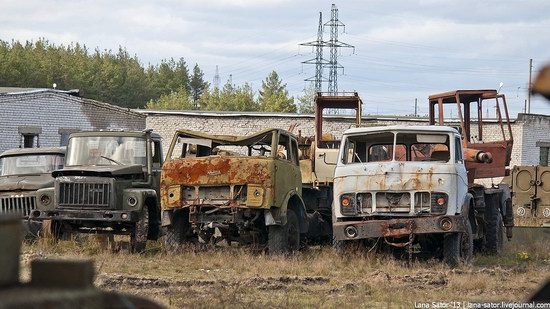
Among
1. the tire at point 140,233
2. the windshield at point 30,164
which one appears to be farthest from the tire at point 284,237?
the windshield at point 30,164

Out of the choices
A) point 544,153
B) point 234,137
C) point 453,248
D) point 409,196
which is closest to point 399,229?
point 409,196

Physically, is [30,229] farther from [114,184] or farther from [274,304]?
[274,304]

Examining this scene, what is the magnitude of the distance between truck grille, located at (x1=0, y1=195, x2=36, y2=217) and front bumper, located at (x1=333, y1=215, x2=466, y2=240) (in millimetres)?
6269

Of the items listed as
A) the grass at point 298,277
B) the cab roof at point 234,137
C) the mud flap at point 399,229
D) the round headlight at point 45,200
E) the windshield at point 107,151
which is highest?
the cab roof at point 234,137

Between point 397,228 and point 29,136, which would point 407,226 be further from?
point 29,136

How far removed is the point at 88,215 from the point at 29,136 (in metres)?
22.1

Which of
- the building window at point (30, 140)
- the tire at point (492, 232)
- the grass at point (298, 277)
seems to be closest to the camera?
the grass at point (298, 277)

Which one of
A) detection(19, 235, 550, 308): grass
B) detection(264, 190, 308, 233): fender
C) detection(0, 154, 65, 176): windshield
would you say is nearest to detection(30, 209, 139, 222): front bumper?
detection(19, 235, 550, 308): grass

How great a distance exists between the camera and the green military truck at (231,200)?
15.3m

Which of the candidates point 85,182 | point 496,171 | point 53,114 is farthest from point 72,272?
point 53,114

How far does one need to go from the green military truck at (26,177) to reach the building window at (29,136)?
18.0 m

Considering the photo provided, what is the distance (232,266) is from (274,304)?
4.09 m

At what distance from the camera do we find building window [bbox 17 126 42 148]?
36562 millimetres

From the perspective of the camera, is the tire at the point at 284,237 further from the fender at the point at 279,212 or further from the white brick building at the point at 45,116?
the white brick building at the point at 45,116
